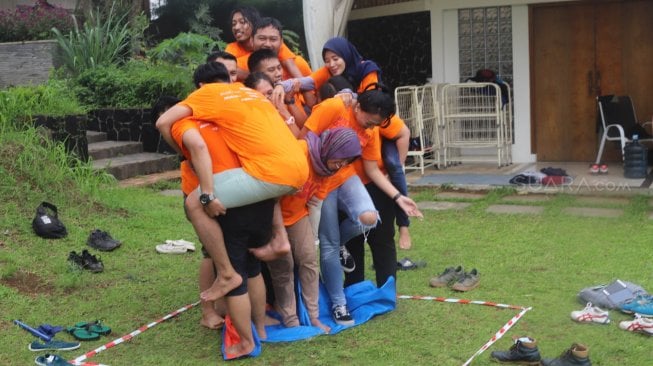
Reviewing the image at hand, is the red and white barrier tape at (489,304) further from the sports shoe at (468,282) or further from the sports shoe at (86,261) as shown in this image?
the sports shoe at (86,261)

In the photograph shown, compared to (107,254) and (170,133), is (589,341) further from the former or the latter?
(107,254)

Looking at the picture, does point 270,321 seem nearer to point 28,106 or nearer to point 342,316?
point 342,316

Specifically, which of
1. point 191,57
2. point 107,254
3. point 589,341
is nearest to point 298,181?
point 589,341

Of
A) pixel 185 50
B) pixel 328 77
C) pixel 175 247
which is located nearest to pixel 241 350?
pixel 328 77

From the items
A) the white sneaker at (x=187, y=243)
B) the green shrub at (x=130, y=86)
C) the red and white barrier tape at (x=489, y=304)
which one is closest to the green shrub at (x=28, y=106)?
the green shrub at (x=130, y=86)

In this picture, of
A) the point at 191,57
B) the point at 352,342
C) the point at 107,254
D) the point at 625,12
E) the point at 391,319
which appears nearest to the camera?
the point at 352,342

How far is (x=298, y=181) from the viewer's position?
15.0ft

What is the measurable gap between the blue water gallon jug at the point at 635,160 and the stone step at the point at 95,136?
7005 millimetres

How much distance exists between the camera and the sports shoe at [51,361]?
14.6ft

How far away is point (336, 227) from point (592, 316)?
1611 millimetres

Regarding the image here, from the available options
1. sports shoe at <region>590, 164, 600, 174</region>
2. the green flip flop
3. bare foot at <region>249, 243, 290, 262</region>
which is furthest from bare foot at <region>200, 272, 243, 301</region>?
sports shoe at <region>590, 164, 600, 174</region>

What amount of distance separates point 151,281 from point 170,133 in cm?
209

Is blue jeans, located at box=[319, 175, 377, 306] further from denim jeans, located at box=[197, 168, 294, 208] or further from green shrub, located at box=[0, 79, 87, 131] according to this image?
green shrub, located at box=[0, 79, 87, 131]

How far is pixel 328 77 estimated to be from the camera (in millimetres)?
5496
